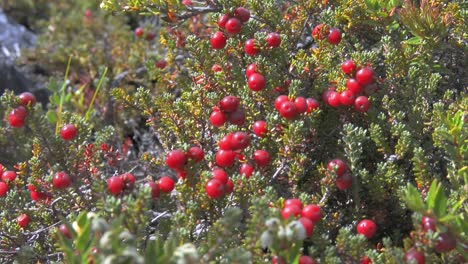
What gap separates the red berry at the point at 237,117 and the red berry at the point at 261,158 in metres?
0.20

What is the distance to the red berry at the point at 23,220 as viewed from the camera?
9.21 feet

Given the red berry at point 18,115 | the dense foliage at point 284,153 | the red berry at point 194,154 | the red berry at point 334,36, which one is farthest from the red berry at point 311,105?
the red berry at point 18,115

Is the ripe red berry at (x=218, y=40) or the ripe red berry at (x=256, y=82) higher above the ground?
the ripe red berry at (x=218, y=40)

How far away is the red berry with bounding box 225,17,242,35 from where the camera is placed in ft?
9.77

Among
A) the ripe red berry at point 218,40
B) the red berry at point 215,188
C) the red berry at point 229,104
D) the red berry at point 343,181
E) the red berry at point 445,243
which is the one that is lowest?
the red berry at point 445,243

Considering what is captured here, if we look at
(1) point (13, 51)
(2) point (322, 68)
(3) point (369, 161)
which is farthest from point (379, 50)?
(1) point (13, 51)

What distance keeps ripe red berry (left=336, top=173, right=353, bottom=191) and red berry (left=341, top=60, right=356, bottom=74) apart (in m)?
0.53

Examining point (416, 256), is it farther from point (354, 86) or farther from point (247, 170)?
point (354, 86)

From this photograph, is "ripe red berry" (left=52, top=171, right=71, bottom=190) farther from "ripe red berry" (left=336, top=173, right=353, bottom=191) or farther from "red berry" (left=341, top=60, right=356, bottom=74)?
"red berry" (left=341, top=60, right=356, bottom=74)

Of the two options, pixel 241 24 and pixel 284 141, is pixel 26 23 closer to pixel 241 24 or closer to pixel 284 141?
pixel 241 24

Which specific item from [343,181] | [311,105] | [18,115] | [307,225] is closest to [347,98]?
[311,105]

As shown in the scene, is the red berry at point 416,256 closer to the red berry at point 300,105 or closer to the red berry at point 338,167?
the red berry at point 338,167

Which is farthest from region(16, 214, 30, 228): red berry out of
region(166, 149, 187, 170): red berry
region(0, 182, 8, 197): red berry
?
region(166, 149, 187, 170): red berry

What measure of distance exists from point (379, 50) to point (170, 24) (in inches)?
45.3
